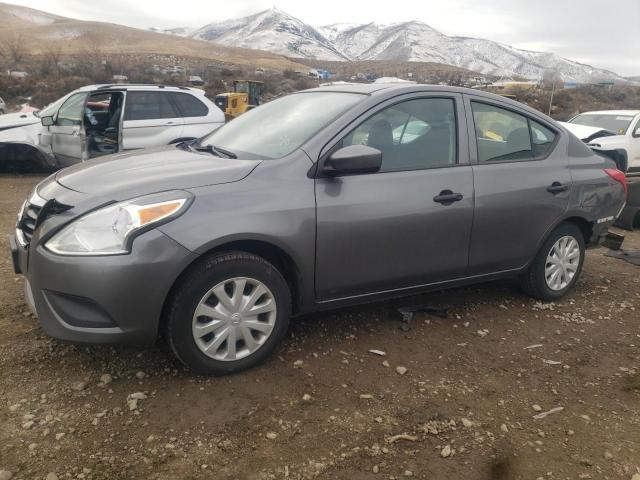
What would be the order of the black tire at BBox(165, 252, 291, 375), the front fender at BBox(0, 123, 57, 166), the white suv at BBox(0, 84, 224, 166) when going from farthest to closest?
the front fender at BBox(0, 123, 57, 166), the white suv at BBox(0, 84, 224, 166), the black tire at BBox(165, 252, 291, 375)

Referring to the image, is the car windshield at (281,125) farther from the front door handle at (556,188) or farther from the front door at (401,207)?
the front door handle at (556,188)

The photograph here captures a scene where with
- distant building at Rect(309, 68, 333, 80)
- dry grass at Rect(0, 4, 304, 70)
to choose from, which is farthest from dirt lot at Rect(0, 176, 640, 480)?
dry grass at Rect(0, 4, 304, 70)

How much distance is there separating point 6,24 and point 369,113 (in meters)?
133

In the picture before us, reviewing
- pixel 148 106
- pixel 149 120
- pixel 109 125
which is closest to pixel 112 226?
pixel 149 120

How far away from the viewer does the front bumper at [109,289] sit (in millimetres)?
2611

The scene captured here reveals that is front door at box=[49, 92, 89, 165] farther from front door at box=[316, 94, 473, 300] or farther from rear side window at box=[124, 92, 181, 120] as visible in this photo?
front door at box=[316, 94, 473, 300]

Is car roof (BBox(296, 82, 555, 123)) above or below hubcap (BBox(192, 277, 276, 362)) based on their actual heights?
above

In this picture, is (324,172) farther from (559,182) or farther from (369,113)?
(559,182)

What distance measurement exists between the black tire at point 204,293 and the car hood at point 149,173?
1.50ft

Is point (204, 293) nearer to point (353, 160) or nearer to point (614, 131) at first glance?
point (353, 160)

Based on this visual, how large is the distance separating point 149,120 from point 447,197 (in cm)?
660

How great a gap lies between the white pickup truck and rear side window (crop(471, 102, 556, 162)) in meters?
6.07

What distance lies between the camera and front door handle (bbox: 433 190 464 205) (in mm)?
3508

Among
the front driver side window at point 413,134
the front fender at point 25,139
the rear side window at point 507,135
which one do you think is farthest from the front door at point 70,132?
the rear side window at point 507,135
